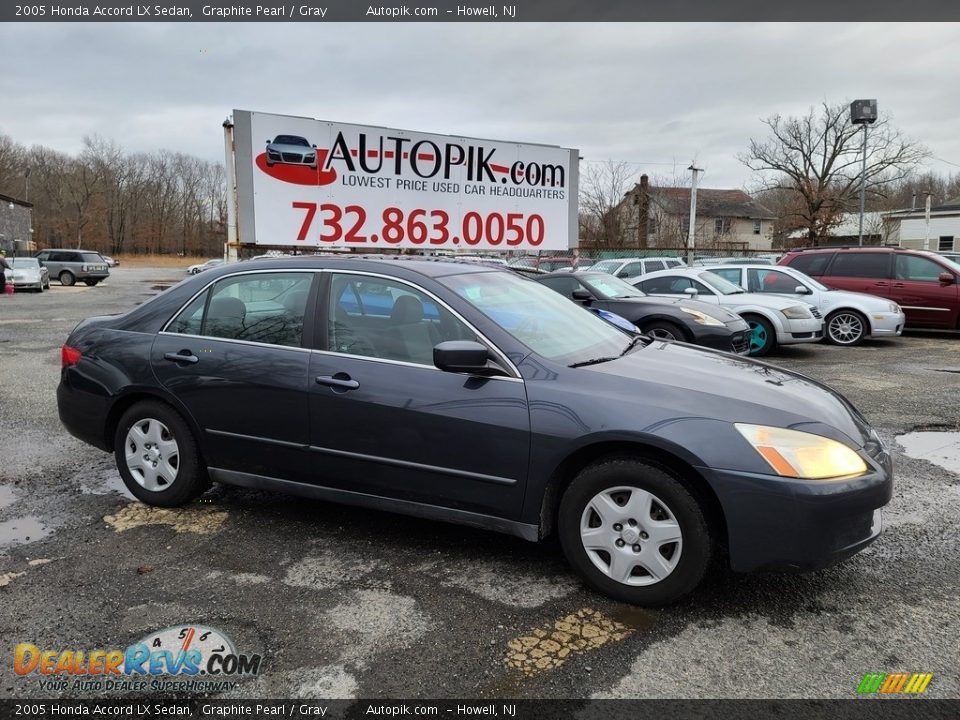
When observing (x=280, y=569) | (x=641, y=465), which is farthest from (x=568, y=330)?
(x=280, y=569)

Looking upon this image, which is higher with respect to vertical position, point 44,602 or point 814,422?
point 814,422

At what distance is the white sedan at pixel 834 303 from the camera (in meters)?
11.4

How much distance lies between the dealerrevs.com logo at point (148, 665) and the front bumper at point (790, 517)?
6.53 feet

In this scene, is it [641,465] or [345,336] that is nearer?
[641,465]

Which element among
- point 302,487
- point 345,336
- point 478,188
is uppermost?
point 478,188

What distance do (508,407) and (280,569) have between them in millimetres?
1416

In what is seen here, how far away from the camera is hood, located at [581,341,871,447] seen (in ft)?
9.40

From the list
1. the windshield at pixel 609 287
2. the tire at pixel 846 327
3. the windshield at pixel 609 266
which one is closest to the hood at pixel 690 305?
the windshield at pixel 609 287

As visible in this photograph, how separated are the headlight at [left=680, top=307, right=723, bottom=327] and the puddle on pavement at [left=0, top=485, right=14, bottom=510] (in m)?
7.57

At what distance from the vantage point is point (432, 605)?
2945mm

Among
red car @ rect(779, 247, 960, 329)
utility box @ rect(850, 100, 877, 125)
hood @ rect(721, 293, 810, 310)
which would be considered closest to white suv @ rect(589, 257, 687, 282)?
red car @ rect(779, 247, 960, 329)

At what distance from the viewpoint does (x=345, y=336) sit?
11.7ft

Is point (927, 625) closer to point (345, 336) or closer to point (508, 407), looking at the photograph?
point (508, 407)

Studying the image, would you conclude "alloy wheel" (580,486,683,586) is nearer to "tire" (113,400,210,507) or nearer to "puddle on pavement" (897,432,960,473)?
"tire" (113,400,210,507)
